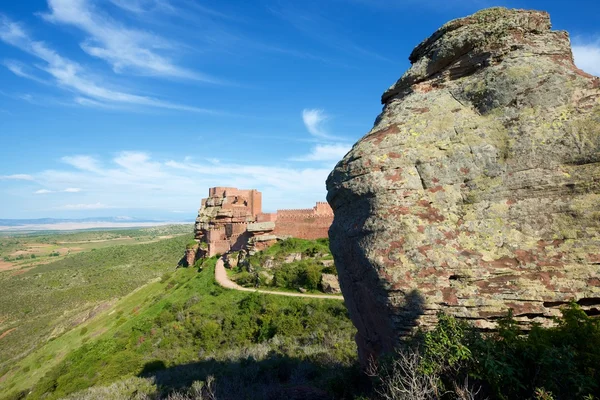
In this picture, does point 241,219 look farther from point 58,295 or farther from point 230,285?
point 58,295

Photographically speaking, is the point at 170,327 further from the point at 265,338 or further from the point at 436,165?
the point at 436,165

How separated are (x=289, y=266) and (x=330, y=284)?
4982 mm

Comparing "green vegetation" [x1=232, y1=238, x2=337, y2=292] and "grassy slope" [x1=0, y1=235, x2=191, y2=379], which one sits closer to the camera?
"green vegetation" [x1=232, y1=238, x2=337, y2=292]

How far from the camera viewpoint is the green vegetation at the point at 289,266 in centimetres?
2767

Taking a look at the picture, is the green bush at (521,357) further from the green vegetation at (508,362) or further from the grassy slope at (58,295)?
the grassy slope at (58,295)

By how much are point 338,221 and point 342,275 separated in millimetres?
1243

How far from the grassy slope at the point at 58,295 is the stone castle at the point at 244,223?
1510 cm

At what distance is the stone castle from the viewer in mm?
36188

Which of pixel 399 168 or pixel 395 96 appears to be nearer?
pixel 399 168

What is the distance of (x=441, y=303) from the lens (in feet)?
18.0

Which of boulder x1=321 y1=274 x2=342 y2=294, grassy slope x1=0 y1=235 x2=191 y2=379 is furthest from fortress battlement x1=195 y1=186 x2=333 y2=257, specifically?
grassy slope x1=0 y1=235 x2=191 y2=379

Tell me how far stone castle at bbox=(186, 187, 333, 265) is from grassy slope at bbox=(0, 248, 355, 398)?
26.7ft

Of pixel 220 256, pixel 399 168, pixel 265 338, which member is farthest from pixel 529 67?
pixel 220 256

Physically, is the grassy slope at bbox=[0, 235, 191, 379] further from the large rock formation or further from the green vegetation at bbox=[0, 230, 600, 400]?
the large rock formation
